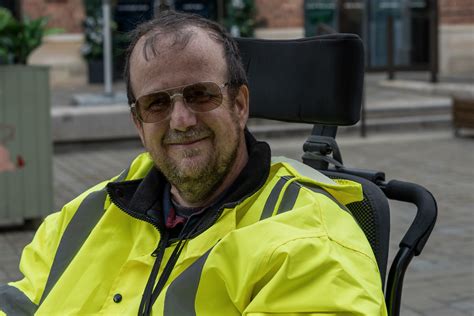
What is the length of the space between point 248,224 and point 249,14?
16.9 m

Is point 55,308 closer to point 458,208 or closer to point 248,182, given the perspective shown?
point 248,182

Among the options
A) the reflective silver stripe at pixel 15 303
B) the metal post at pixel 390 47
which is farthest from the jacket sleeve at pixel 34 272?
the metal post at pixel 390 47

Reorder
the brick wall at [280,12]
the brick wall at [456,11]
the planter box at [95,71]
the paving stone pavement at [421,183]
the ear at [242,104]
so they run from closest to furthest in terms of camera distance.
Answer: the ear at [242,104] → the paving stone pavement at [421,183] → the planter box at [95,71] → the brick wall at [280,12] → the brick wall at [456,11]

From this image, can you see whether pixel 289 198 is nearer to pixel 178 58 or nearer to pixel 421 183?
pixel 178 58

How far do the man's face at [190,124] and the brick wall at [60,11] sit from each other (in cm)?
1609

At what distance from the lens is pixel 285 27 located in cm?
1952

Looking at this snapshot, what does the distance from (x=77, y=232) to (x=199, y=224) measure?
1.34 ft

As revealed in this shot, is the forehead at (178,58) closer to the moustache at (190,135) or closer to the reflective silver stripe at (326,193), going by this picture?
the moustache at (190,135)

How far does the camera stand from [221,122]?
2182 mm

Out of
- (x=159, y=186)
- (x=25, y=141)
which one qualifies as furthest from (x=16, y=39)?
(x=159, y=186)

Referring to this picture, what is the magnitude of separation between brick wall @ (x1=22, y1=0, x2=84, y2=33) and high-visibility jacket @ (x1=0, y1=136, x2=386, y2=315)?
1583cm

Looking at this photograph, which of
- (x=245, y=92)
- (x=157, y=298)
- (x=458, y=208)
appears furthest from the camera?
(x=458, y=208)

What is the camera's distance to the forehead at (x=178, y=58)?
83.6 inches

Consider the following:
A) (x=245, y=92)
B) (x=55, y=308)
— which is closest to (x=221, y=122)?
(x=245, y=92)
